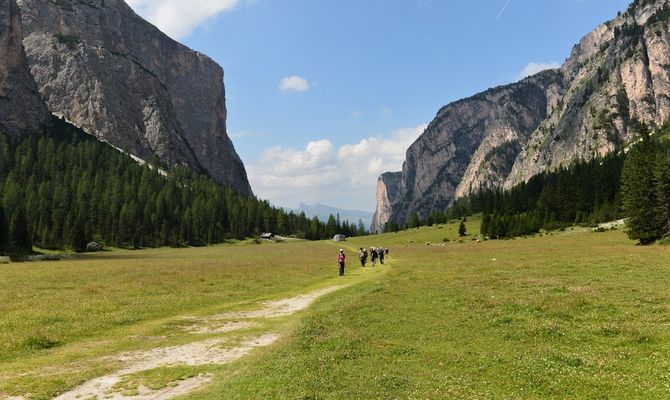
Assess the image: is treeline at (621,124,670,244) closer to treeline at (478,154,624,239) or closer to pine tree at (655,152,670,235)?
pine tree at (655,152,670,235)

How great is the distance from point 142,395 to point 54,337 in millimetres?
12465

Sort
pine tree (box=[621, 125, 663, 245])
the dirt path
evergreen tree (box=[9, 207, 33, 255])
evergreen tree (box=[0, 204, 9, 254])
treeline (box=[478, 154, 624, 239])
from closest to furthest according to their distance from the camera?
the dirt path
pine tree (box=[621, 125, 663, 245])
evergreen tree (box=[0, 204, 9, 254])
evergreen tree (box=[9, 207, 33, 255])
treeline (box=[478, 154, 624, 239])

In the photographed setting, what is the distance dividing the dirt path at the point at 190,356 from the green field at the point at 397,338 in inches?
21.6

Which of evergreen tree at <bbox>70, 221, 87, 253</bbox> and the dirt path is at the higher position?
evergreen tree at <bbox>70, 221, 87, 253</bbox>

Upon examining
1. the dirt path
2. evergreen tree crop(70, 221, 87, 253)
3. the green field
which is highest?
evergreen tree crop(70, 221, 87, 253)

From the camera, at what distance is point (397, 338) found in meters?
20.7

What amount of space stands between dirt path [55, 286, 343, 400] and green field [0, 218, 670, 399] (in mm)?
549

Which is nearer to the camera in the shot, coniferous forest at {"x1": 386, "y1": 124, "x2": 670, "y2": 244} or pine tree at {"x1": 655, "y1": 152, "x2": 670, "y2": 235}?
pine tree at {"x1": 655, "y1": 152, "x2": 670, "y2": 235}

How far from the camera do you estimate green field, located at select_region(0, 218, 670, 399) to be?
44.3ft

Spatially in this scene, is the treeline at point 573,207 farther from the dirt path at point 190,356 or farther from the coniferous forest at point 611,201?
the dirt path at point 190,356

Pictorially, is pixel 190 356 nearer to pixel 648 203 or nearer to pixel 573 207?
pixel 648 203

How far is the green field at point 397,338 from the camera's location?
13500 millimetres

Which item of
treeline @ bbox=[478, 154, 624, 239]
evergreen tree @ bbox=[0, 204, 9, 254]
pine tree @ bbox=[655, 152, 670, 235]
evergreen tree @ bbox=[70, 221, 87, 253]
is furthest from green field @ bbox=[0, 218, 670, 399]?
evergreen tree @ bbox=[70, 221, 87, 253]

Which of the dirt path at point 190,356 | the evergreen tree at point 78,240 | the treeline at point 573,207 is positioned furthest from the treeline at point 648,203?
the evergreen tree at point 78,240
